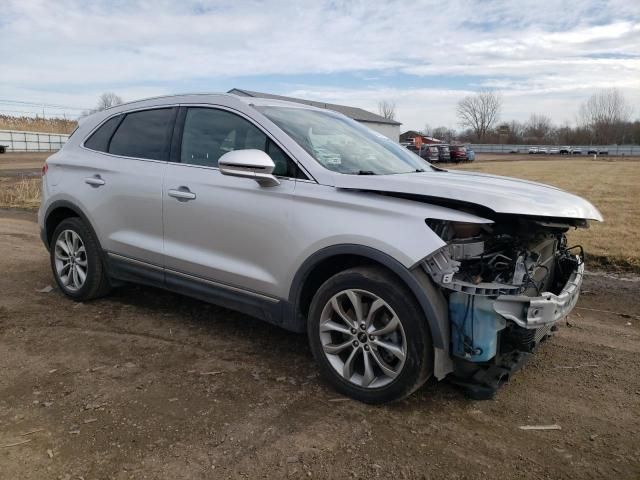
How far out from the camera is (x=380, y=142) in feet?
15.0

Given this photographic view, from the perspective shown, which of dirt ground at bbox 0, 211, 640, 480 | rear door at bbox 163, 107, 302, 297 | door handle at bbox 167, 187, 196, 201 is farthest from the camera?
door handle at bbox 167, 187, 196, 201

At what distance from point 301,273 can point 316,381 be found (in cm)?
74

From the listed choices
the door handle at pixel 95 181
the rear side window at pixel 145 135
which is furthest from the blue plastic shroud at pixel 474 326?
the door handle at pixel 95 181

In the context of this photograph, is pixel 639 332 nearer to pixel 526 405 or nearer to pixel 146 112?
pixel 526 405

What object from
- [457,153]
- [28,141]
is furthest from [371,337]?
[28,141]

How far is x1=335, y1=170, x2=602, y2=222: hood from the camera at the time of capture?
295 cm

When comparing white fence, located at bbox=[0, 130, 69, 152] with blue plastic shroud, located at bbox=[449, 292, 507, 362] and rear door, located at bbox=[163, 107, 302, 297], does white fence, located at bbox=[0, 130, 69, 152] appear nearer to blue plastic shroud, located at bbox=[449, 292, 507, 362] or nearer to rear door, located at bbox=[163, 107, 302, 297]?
rear door, located at bbox=[163, 107, 302, 297]

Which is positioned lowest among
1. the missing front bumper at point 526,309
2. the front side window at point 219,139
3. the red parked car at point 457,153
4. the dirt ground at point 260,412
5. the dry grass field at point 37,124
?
the dirt ground at point 260,412

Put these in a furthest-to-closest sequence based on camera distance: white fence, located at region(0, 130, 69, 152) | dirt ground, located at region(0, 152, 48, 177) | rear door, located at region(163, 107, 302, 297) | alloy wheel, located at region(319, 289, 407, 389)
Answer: white fence, located at region(0, 130, 69, 152) → dirt ground, located at region(0, 152, 48, 177) → rear door, located at region(163, 107, 302, 297) → alloy wheel, located at region(319, 289, 407, 389)

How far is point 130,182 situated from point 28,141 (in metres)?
61.3

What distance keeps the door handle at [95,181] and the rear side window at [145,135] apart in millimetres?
263

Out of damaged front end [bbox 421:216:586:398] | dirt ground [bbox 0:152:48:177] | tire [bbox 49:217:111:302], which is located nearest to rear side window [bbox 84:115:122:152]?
tire [bbox 49:217:111:302]

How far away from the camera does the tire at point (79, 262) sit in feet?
16.0

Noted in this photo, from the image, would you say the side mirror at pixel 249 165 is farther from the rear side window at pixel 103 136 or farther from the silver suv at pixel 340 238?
the rear side window at pixel 103 136
